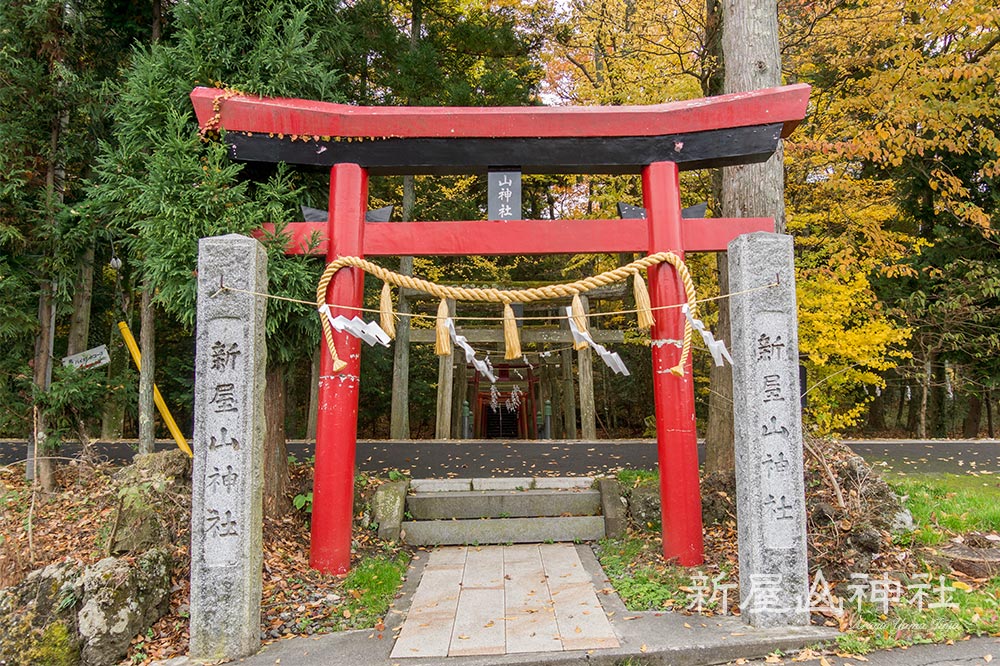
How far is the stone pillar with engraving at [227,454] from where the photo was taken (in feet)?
12.5

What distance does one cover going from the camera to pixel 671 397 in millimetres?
5055

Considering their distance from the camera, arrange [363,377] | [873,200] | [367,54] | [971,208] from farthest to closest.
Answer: [363,377] → [367,54] → [873,200] → [971,208]

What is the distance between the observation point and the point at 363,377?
13984 millimetres

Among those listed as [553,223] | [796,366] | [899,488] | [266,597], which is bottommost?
[266,597]

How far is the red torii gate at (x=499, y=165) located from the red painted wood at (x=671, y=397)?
0.01m

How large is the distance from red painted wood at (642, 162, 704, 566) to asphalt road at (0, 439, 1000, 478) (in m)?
2.83

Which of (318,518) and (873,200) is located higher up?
(873,200)

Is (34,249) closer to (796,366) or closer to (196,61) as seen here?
(196,61)

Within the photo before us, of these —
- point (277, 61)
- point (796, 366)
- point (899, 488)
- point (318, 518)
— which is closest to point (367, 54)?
point (277, 61)

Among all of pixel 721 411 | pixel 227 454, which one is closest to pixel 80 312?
pixel 227 454

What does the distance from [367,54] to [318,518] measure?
9.43 metres

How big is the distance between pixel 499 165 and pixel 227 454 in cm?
341

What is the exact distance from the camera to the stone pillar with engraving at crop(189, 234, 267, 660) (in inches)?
149

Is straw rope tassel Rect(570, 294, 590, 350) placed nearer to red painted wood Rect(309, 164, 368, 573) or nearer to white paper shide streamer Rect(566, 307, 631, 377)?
white paper shide streamer Rect(566, 307, 631, 377)
